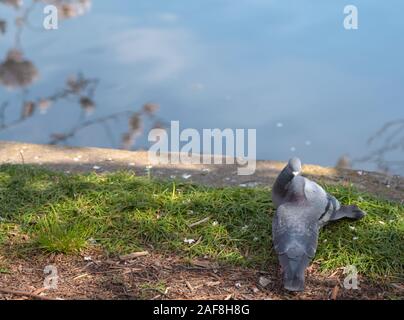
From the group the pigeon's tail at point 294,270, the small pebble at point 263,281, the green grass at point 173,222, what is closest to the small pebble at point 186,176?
the green grass at point 173,222

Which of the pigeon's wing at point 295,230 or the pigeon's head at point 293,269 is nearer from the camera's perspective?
the pigeon's head at point 293,269

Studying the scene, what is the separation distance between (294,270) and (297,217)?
0.35 m

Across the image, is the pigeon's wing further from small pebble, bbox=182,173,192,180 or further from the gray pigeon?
small pebble, bbox=182,173,192,180

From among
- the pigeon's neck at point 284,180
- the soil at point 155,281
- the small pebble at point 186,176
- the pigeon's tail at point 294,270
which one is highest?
the pigeon's neck at point 284,180

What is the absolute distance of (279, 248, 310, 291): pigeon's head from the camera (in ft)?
11.7

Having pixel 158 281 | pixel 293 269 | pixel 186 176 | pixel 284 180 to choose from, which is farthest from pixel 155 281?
pixel 186 176

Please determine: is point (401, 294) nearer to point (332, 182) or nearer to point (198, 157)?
point (332, 182)

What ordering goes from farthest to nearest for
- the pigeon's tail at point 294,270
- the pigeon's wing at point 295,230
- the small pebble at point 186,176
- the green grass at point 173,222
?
the small pebble at point 186,176
the green grass at point 173,222
the pigeon's wing at point 295,230
the pigeon's tail at point 294,270

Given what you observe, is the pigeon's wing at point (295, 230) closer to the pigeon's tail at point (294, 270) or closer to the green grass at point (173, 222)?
the pigeon's tail at point (294, 270)

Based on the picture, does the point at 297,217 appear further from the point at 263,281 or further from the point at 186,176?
the point at 186,176

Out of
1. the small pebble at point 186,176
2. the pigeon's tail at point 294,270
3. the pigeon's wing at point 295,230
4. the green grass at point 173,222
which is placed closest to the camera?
the pigeon's tail at point 294,270

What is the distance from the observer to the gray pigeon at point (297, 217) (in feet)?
11.9

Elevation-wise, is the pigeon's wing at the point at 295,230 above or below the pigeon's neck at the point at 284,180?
below
